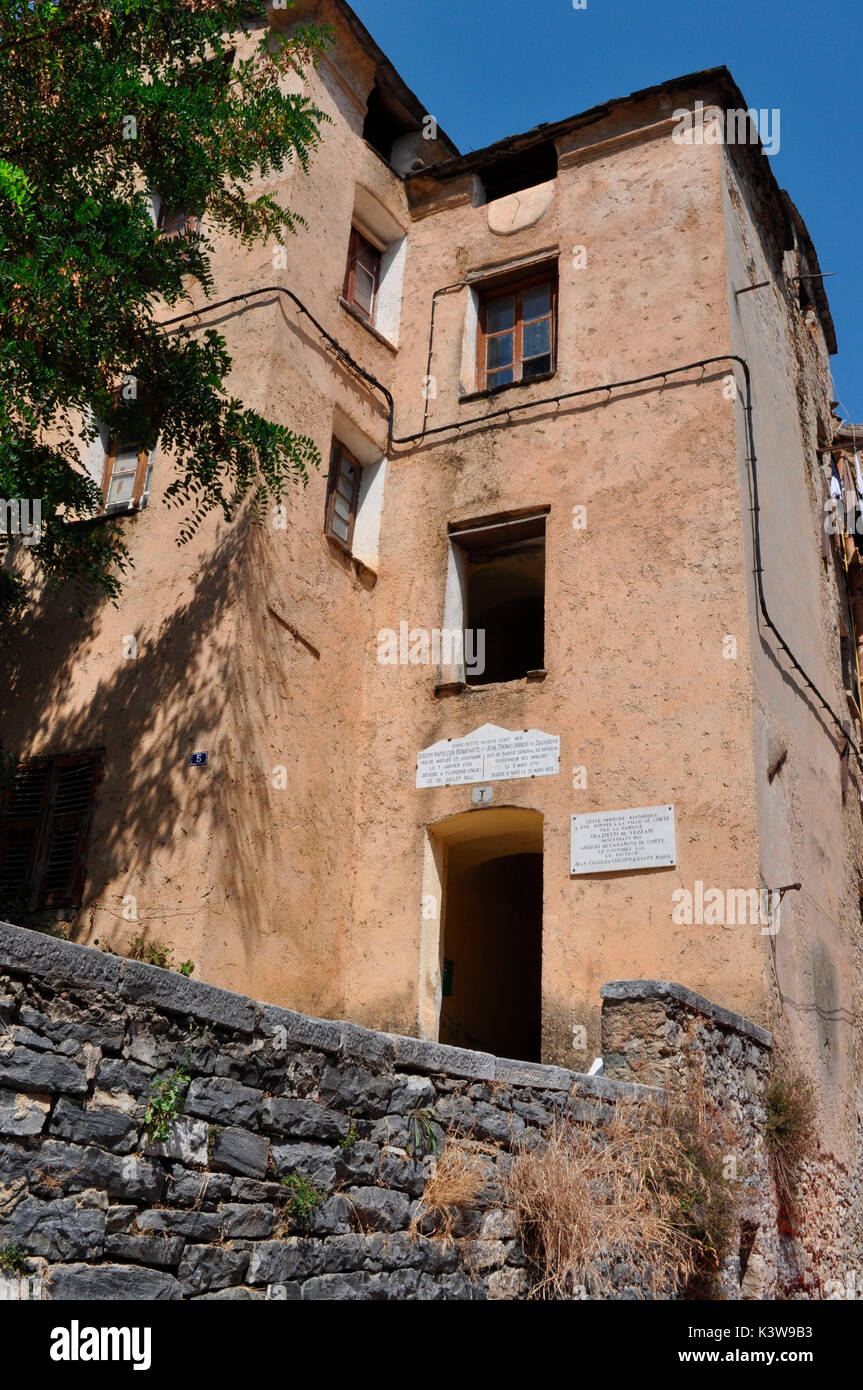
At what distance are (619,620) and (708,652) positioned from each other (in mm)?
916

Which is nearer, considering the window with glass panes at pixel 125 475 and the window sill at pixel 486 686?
the window sill at pixel 486 686

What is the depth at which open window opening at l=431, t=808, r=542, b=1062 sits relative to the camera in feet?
36.2

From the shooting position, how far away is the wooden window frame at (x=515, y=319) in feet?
41.1

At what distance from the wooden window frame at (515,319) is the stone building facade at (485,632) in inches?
1.7

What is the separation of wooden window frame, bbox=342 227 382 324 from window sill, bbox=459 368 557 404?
1.47m

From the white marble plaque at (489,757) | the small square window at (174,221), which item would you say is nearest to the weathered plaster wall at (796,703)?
the white marble plaque at (489,757)

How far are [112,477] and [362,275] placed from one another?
13.1 feet

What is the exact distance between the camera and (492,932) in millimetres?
12891

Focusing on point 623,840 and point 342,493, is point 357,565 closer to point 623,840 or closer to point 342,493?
point 342,493

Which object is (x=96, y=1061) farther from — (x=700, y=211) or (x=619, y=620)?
(x=700, y=211)

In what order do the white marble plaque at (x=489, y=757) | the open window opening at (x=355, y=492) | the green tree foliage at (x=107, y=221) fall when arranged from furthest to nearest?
1. the open window opening at (x=355, y=492)
2. the white marble plaque at (x=489, y=757)
3. the green tree foliage at (x=107, y=221)

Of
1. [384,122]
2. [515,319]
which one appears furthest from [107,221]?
[384,122]

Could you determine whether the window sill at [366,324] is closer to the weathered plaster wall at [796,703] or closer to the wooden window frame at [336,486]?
the wooden window frame at [336,486]

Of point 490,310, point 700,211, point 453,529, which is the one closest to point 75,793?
point 453,529
